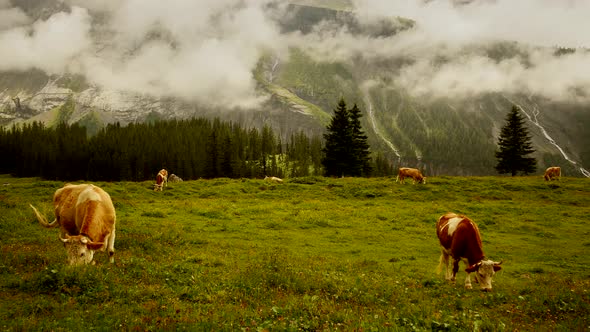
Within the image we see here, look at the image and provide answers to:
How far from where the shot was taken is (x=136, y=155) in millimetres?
113750

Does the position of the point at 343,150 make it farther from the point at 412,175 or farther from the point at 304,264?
the point at 304,264

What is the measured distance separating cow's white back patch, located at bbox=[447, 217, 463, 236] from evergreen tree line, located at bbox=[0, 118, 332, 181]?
288 ft

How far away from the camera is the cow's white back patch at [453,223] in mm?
18559

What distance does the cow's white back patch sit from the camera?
18559mm

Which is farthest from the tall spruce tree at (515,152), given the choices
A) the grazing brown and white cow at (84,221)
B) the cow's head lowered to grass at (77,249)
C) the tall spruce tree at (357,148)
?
the cow's head lowered to grass at (77,249)

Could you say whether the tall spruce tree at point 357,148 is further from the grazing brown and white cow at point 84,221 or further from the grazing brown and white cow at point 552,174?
the grazing brown and white cow at point 84,221

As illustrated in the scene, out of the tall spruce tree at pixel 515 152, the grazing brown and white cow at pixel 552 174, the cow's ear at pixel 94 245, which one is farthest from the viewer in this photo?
the tall spruce tree at pixel 515 152

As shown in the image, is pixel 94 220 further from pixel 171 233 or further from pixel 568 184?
pixel 568 184

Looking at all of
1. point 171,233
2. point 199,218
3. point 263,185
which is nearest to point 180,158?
point 263,185

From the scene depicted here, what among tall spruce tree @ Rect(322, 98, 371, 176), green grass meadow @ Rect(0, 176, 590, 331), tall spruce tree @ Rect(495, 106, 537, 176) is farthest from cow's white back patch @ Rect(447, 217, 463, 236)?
tall spruce tree @ Rect(495, 106, 537, 176)

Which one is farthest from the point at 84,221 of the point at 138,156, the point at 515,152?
the point at 138,156

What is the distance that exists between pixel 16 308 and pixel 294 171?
442 ft

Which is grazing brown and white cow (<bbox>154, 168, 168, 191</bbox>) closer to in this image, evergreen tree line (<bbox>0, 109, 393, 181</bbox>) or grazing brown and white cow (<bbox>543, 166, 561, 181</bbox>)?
evergreen tree line (<bbox>0, 109, 393, 181</bbox>)

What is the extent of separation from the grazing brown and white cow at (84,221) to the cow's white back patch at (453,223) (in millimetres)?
15086
